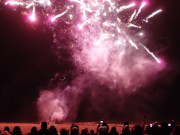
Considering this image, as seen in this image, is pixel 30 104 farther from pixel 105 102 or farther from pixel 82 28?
pixel 82 28

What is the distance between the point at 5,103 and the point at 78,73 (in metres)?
8.19

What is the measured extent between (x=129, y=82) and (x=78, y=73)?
4642 millimetres

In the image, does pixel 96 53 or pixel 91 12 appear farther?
pixel 96 53

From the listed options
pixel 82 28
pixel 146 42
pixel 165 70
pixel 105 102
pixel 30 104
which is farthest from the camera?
pixel 30 104

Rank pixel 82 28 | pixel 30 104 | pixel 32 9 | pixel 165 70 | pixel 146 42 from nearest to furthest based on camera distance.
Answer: pixel 32 9 → pixel 82 28 → pixel 146 42 → pixel 165 70 → pixel 30 104

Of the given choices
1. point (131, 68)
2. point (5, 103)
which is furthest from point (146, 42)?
point (5, 103)

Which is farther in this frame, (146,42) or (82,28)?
(146,42)

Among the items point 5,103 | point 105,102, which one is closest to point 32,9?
point 105,102

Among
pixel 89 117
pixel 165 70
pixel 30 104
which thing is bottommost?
pixel 89 117

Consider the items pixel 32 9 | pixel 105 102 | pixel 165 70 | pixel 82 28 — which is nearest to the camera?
pixel 32 9

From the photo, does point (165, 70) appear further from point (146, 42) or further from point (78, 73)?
point (78, 73)

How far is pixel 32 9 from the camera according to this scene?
481 inches

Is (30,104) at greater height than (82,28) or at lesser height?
lesser

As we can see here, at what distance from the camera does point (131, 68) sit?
64.1 feet
